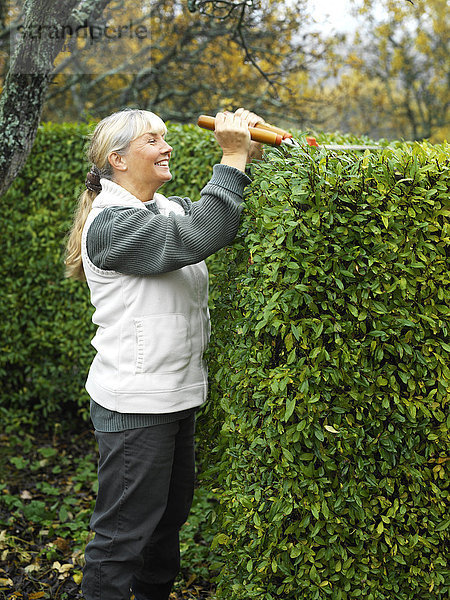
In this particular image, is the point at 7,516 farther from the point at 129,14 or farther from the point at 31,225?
the point at 129,14

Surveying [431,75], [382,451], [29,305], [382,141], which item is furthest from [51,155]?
[431,75]

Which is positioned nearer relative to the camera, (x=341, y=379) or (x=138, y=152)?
(x=341, y=379)

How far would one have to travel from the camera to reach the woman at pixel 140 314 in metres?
2.13

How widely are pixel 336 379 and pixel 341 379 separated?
0.05 m

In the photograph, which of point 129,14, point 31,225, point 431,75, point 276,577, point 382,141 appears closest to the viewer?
point 276,577

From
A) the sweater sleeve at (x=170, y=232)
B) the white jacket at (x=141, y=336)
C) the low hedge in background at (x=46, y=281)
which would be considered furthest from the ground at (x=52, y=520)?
the sweater sleeve at (x=170, y=232)

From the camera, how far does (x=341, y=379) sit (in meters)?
2.11

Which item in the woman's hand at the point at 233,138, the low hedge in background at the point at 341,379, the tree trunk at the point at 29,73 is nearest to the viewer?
the low hedge in background at the point at 341,379

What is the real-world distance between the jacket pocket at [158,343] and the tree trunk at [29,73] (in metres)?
1.91

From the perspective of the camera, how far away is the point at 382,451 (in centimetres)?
220

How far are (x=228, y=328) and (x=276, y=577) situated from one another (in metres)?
0.94

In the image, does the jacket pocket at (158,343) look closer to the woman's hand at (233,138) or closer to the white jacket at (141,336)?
the white jacket at (141,336)

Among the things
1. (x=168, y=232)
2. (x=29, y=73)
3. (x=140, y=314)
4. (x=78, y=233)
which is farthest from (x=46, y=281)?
(x=168, y=232)

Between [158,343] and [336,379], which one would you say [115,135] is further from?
[336,379]
